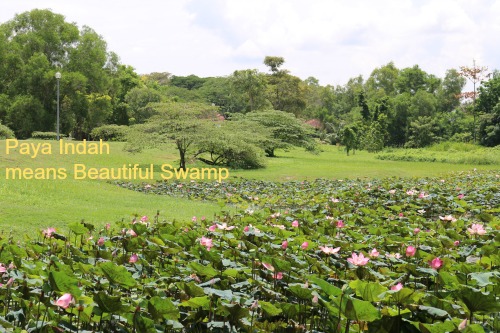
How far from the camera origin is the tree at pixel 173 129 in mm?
16234

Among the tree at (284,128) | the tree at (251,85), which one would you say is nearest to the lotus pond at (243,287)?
the tree at (284,128)

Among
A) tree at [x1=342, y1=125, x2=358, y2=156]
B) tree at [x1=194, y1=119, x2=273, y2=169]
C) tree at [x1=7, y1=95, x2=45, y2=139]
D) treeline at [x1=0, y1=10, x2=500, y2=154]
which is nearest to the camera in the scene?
tree at [x1=194, y1=119, x2=273, y2=169]

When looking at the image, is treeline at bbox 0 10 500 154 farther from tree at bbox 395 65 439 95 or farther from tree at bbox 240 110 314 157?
tree at bbox 395 65 439 95

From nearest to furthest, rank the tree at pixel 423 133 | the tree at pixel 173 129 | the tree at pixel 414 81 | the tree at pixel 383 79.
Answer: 1. the tree at pixel 173 129
2. the tree at pixel 423 133
3. the tree at pixel 414 81
4. the tree at pixel 383 79

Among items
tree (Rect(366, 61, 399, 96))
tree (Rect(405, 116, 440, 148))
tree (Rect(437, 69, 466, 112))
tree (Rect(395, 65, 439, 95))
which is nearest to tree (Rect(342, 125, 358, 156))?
tree (Rect(405, 116, 440, 148))

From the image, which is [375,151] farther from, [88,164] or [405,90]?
[88,164]

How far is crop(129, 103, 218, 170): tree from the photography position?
1623cm

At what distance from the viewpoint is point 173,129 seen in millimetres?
16375

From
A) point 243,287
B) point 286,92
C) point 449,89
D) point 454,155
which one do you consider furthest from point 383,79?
point 243,287

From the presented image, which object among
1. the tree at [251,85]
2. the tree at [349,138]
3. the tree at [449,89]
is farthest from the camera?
the tree at [449,89]

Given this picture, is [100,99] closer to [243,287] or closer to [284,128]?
[284,128]

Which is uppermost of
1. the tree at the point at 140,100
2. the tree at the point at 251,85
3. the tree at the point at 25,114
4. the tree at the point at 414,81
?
the tree at the point at 414,81

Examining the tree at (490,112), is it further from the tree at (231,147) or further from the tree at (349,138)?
the tree at (231,147)

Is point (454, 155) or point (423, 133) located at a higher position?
point (423, 133)
